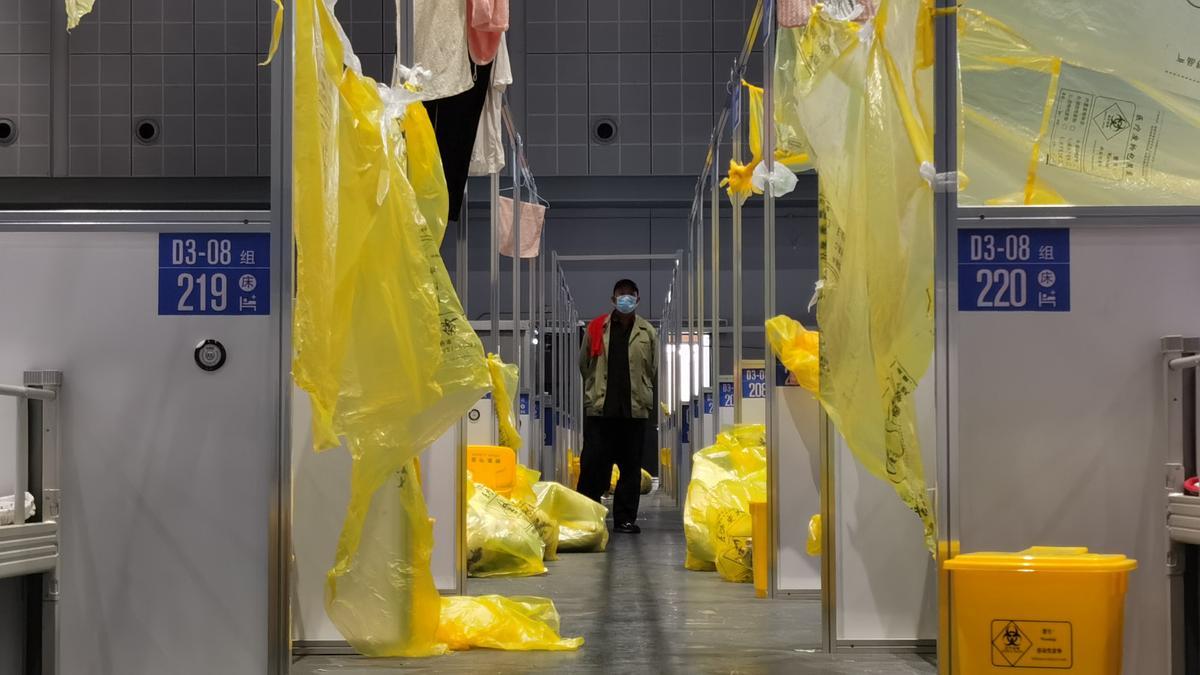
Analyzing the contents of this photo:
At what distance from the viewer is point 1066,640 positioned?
75.2 inches

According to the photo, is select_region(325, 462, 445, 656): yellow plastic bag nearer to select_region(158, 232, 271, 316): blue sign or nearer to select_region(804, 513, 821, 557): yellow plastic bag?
select_region(158, 232, 271, 316): blue sign

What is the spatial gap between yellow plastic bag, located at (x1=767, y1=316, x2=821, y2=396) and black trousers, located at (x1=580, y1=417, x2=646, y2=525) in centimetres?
318

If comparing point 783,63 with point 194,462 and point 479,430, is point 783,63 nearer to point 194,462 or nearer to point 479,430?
point 194,462

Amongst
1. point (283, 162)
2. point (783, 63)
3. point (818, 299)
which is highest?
point (783, 63)

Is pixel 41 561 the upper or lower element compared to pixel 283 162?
lower

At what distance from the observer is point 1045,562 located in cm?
193

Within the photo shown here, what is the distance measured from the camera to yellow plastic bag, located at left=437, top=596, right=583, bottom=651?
3318 millimetres

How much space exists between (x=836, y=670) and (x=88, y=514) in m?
1.65

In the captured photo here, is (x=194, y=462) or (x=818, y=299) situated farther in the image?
(x=818, y=299)

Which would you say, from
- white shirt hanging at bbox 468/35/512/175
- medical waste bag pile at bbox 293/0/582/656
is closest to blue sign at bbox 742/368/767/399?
white shirt hanging at bbox 468/35/512/175

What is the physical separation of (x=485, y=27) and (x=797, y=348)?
1.41 m

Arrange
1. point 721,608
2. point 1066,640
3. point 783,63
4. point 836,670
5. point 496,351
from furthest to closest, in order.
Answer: point 496,351, point 721,608, point 783,63, point 836,670, point 1066,640

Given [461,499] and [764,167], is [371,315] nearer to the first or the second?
[461,499]

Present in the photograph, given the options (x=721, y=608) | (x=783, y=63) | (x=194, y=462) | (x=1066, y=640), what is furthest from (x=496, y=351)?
(x=1066, y=640)
